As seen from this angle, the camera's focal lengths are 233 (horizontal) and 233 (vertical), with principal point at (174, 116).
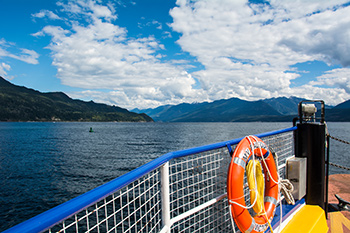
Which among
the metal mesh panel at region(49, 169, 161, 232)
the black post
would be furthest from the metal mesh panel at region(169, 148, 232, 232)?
the black post

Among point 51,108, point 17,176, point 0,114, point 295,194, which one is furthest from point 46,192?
point 51,108

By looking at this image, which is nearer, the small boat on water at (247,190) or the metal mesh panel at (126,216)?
the metal mesh panel at (126,216)

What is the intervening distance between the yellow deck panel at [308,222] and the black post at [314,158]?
0.64 feet

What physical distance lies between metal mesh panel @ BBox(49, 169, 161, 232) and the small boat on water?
0.02 m

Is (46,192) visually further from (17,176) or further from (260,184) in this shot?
(260,184)

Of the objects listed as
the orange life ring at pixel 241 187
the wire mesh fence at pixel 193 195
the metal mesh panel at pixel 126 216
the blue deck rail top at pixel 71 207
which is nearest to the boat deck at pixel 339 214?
the wire mesh fence at pixel 193 195

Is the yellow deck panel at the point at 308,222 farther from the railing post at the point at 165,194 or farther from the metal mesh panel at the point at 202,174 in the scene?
the railing post at the point at 165,194

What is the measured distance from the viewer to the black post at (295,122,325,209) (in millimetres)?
3553

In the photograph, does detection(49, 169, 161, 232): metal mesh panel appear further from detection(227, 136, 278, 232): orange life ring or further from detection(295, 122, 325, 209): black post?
detection(295, 122, 325, 209): black post

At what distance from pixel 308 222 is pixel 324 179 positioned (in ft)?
3.05

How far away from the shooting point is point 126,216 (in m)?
9.19

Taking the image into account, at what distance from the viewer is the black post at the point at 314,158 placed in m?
3.55

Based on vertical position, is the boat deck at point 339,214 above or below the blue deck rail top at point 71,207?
below

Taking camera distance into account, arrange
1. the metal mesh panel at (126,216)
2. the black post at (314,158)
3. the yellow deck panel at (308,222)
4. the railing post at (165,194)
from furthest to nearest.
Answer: the black post at (314,158)
the yellow deck panel at (308,222)
the railing post at (165,194)
the metal mesh panel at (126,216)
